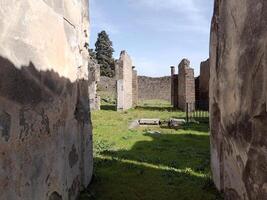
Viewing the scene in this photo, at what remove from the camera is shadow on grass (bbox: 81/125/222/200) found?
571 cm

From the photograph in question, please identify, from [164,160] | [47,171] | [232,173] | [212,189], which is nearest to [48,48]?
[47,171]

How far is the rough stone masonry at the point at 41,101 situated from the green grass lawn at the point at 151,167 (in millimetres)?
694

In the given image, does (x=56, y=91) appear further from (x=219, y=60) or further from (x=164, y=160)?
(x=164, y=160)

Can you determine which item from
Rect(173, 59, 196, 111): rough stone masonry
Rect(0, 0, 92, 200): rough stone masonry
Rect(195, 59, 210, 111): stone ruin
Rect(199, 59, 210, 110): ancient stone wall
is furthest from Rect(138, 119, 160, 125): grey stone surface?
Rect(0, 0, 92, 200): rough stone masonry

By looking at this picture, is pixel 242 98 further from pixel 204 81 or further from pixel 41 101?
pixel 204 81

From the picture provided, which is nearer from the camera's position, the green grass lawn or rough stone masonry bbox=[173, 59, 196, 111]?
the green grass lawn

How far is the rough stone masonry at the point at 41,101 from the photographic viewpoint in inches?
121

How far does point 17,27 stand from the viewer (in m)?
3.26

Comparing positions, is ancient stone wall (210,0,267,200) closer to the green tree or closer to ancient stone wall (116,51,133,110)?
ancient stone wall (116,51,133,110)

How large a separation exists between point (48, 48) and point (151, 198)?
2628mm

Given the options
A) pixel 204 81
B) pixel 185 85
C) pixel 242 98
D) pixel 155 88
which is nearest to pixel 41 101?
pixel 242 98

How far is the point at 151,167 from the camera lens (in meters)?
7.41

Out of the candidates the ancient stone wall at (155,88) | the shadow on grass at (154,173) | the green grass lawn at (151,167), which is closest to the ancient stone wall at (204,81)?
the green grass lawn at (151,167)

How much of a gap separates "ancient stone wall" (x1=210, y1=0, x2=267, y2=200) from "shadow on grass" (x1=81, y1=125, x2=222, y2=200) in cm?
74
